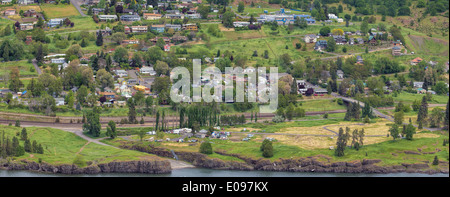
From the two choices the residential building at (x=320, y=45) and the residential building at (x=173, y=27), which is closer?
the residential building at (x=320, y=45)

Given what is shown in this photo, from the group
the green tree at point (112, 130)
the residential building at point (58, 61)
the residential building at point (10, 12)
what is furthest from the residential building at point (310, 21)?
the green tree at point (112, 130)

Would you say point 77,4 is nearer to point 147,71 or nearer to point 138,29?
point 138,29

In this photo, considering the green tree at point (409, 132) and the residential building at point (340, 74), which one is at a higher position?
the green tree at point (409, 132)

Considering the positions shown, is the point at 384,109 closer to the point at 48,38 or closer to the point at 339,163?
the point at 339,163

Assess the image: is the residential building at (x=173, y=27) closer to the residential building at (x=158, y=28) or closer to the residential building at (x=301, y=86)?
the residential building at (x=158, y=28)

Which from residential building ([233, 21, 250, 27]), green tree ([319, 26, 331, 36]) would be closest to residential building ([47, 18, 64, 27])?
residential building ([233, 21, 250, 27])

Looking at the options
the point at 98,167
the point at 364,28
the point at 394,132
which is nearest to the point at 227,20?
the point at 364,28
